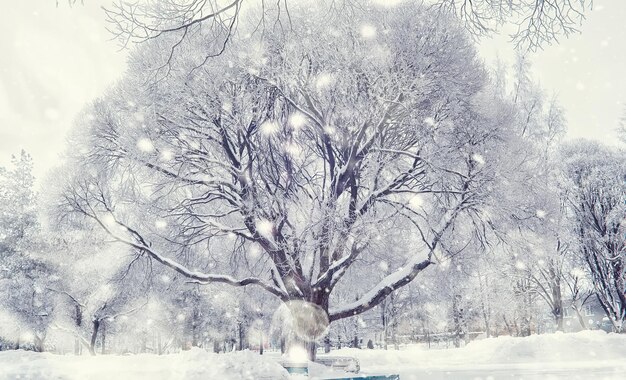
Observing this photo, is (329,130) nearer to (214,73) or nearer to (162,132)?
(214,73)

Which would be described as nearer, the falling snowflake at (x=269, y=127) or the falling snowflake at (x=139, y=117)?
the falling snowflake at (x=139, y=117)

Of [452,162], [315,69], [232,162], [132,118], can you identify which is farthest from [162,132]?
[452,162]

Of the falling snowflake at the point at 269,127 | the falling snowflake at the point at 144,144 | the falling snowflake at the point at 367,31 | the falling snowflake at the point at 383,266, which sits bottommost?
the falling snowflake at the point at 383,266

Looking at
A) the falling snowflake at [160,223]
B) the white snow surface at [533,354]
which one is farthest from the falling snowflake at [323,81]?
the white snow surface at [533,354]

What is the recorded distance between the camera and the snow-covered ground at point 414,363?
7.90 m

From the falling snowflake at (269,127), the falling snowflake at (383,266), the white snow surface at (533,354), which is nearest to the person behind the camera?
the falling snowflake at (269,127)

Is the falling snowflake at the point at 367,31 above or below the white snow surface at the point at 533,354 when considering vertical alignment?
above

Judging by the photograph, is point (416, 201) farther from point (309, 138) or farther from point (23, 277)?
point (23, 277)

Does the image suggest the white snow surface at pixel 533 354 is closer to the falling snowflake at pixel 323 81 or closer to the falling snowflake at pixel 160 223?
the falling snowflake at pixel 160 223

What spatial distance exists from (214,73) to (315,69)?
8.84 feet

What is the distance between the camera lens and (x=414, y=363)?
72.1ft

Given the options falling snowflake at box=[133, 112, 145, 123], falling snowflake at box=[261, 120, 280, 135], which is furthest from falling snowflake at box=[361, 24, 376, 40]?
falling snowflake at box=[133, 112, 145, 123]

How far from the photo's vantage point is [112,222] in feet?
46.4

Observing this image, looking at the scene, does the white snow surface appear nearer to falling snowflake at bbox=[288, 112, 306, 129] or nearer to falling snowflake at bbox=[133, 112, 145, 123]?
falling snowflake at bbox=[288, 112, 306, 129]
